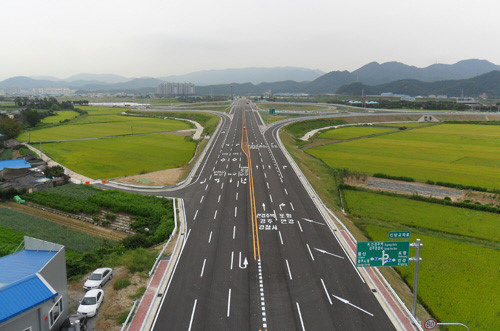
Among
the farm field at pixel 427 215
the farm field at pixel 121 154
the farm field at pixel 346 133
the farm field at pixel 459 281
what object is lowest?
the farm field at pixel 459 281

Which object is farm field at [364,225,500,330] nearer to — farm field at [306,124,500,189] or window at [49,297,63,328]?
window at [49,297,63,328]

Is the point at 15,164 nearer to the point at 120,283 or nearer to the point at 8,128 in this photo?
the point at 120,283

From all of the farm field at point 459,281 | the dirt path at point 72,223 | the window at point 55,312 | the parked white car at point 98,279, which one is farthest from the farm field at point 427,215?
the window at point 55,312

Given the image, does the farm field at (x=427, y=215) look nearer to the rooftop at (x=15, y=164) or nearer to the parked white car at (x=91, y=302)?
the parked white car at (x=91, y=302)

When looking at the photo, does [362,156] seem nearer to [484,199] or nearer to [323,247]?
[484,199]

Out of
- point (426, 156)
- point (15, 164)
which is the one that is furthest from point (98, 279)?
point (426, 156)

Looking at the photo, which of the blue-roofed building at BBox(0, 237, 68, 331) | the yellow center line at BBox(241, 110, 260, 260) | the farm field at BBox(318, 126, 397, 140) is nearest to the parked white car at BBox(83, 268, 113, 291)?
the blue-roofed building at BBox(0, 237, 68, 331)
